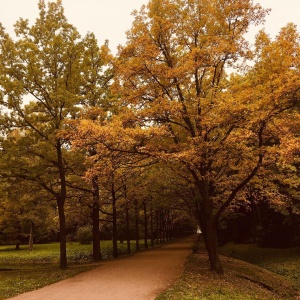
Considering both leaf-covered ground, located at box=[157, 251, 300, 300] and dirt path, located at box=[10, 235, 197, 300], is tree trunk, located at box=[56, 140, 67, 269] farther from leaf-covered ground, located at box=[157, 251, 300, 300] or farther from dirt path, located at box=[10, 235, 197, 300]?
leaf-covered ground, located at box=[157, 251, 300, 300]

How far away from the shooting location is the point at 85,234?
45.2 meters

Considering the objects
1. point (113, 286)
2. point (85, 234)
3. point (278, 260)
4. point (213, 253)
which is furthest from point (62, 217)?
point (85, 234)

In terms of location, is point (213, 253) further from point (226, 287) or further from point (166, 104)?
point (166, 104)

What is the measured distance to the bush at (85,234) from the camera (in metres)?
44.3

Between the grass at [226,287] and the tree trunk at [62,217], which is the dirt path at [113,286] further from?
the tree trunk at [62,217]

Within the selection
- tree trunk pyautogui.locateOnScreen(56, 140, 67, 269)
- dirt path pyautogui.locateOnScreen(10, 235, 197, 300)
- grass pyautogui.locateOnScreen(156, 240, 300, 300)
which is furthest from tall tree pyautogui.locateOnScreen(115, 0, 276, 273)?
tree trunk pyautogui.locateOnScreen(56, 140, 67, 269)

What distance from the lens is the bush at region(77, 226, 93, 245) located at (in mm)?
44281

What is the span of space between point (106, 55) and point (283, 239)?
73.9 feet

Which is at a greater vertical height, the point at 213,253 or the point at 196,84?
the point at 196,84

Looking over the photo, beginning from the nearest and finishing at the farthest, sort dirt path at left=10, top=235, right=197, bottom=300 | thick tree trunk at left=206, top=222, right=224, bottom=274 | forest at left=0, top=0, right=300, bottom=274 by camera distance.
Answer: dirt path at left=10, top=235, right=197, bottom=300, forest at left=0, top=0, right=300, bottom=274, thick tree trunk at left=206, top=222, right=224, bottom=274

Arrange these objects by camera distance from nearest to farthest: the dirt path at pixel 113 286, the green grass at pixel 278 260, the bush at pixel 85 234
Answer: the dirt path at pixel 113 286, the green grass at pixel 278 260, the bush at pixel 85 234

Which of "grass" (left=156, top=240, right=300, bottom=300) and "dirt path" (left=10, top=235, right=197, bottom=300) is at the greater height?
"dirt path" (left=10, top=235, right=197, bottom=300)

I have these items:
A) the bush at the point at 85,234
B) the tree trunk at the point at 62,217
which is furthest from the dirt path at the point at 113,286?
the bush at the point at 85,234

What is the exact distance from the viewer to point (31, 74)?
49.7 ft
